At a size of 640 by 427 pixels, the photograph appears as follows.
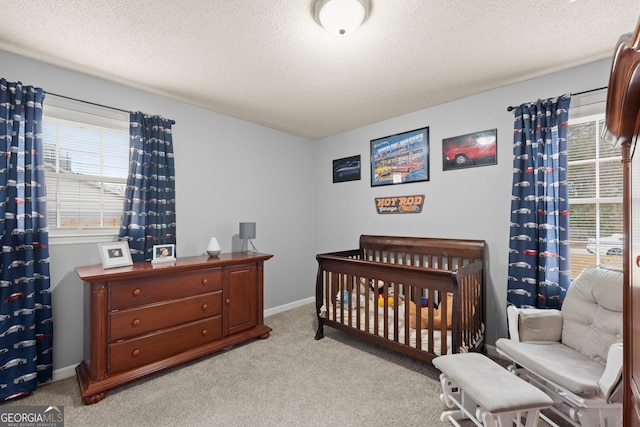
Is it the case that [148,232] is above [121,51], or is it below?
below

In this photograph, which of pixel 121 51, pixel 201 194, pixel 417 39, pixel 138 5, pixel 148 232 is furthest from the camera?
pixel 201 194

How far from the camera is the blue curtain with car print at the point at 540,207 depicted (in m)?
2.29

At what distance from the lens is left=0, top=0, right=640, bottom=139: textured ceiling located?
1657 millimetres

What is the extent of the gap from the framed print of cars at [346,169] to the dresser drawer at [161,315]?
7.32ft

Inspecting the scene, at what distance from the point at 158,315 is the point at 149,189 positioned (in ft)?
3.74

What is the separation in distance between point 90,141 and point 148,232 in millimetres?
909

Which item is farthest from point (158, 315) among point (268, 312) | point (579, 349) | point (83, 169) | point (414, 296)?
point (579, 349)

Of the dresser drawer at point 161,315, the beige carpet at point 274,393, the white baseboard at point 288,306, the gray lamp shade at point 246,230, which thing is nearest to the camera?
the beige carpet at point 274,393

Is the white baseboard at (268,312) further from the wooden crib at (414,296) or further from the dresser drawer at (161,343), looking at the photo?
the wooden crib at (414,296)

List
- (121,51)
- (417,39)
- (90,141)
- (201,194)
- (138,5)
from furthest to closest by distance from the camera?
(201,194), (90,141), (121,51), (417,39), (138,5)

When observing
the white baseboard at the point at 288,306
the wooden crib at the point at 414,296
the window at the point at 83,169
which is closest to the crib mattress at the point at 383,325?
the wooden crib at the point at 414,296

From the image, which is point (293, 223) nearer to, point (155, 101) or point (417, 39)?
point (155, 101)

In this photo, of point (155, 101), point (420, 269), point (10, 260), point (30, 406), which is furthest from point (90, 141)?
point (420, 269)

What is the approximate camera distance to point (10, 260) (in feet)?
6.59
